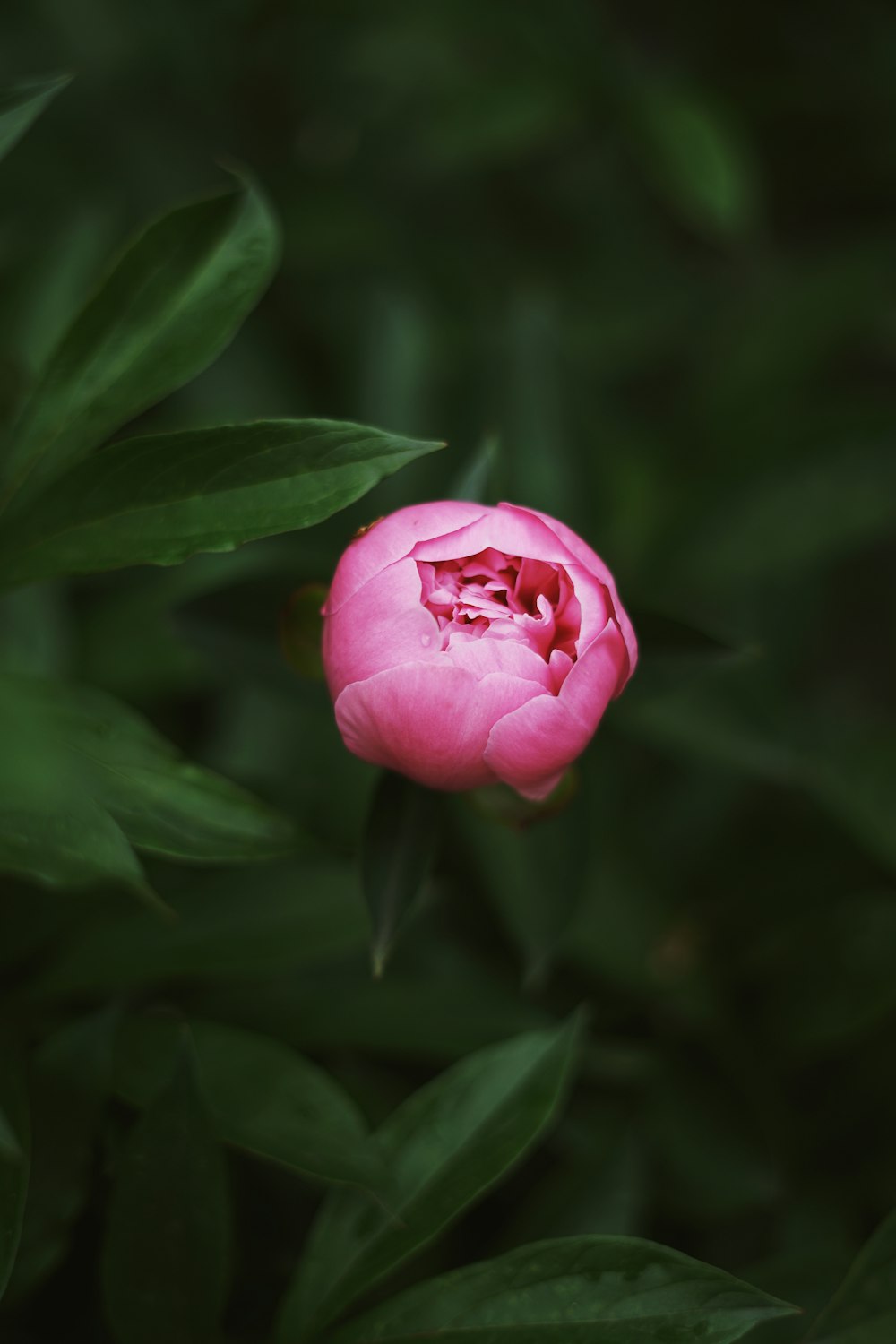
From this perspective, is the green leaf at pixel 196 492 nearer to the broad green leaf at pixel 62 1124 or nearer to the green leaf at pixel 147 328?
the green leaf at pixel 147 328

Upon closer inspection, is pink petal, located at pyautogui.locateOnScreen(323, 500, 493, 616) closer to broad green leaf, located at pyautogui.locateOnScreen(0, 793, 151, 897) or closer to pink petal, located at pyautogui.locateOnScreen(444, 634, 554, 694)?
pink petal, located at pyautogui.locateOnScreen(444, 634, 554, 694)

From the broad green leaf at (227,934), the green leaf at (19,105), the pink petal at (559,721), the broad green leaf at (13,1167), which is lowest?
the broad green leaf at (227,934)

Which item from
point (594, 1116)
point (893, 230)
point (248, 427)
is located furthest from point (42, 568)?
point (893, 230)

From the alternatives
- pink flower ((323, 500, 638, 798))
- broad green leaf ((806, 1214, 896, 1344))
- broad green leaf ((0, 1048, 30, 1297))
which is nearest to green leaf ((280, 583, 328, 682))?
pink flower ((323, 500, 638, 798))

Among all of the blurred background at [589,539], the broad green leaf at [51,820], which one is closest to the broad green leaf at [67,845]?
the broad green leaf at [51,820]

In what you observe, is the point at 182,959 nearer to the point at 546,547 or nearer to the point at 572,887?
the point at 572,887

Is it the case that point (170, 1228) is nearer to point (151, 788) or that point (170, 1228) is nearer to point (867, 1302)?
point (151, 788)

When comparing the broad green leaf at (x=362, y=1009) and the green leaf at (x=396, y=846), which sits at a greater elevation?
the green leaf at (x=396, y=846)

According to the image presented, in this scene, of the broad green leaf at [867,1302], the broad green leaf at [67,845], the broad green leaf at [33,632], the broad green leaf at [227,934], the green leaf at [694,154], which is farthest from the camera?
the green leaf at [694,154]
